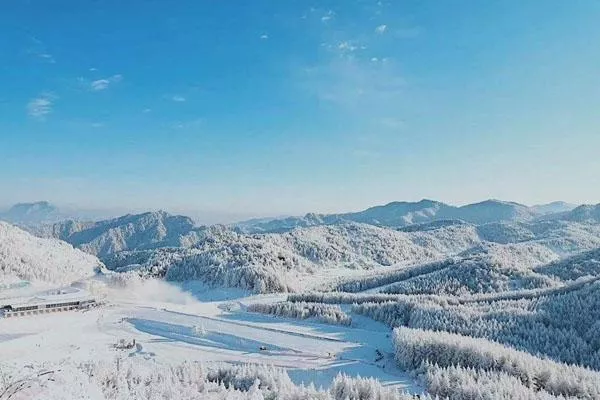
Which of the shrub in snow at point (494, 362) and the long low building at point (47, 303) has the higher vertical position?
the long low building at point (47, 303)

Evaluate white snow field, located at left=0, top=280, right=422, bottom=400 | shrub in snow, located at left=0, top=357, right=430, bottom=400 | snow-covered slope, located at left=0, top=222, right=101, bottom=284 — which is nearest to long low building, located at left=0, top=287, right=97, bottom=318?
white snow field, located at left=0, top=280, right=422, bottom=400

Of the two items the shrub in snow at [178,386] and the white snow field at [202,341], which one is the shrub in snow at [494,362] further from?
the shrub in snow at [178,386]

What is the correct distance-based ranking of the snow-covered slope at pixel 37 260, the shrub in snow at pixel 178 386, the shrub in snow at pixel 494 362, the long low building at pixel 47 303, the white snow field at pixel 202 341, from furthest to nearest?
the snow-covered slope at pixel 37 260
the long low building at pixel 47 303
the white snow field at pixel 202 341
the shrub in snow at pixel 494 362
the shrub in snow at pixel 178 386

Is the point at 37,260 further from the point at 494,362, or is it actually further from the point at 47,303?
the point at 494,362

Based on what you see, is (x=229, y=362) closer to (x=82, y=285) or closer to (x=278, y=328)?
(x=278, y=328)

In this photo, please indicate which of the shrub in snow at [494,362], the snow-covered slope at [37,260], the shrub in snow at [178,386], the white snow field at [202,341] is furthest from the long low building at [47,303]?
the shrub in snow at [494,362]

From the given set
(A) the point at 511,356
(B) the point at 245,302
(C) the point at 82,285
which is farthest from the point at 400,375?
(C) the point at 82,285

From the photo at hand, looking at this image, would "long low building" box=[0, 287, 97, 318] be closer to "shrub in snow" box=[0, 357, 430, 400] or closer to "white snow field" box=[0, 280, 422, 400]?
"white snow field" box=[0, 280, 422, 400]
